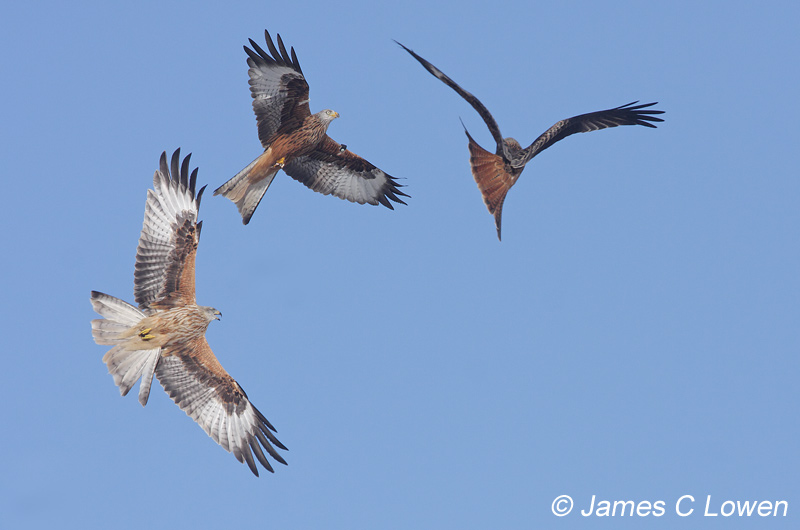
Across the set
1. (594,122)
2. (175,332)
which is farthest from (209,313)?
(594,122)

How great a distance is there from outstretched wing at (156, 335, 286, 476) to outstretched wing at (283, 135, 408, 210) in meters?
3.89

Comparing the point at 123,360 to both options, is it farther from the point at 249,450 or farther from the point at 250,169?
the point at 250,169

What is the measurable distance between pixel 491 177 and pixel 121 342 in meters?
4.86

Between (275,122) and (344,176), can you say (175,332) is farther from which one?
(344,176)

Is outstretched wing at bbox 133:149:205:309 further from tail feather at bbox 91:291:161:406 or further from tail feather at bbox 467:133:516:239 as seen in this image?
tail feather at bbox 467:133:516:239

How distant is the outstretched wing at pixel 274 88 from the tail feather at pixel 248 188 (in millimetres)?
400

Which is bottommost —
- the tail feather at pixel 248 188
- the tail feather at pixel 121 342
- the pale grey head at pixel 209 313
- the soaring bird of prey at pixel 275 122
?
the tail feather at pixel 121 342

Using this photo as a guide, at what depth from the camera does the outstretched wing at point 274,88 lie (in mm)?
12992

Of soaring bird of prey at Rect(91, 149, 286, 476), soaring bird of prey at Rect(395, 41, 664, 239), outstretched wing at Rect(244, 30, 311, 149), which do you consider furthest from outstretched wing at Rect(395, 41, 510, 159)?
soaring bird of prey at Rect(91, 149, 286, 476)

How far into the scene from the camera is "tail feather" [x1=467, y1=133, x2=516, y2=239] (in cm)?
1144

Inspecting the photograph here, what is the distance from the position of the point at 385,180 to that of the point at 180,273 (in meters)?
4.74

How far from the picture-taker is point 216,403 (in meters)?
12.6

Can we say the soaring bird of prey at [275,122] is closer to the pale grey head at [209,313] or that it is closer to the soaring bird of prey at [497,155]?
the pale grey head at [209,313]

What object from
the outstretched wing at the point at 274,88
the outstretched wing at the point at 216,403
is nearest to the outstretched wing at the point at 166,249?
the outstretched wing at the point at 216,403
